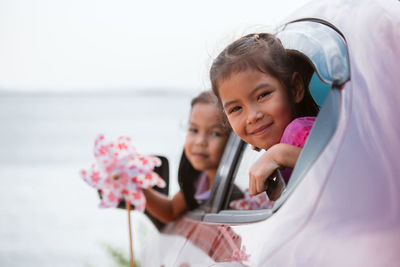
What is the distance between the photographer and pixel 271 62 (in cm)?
181

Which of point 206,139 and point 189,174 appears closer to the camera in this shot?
point 206,139

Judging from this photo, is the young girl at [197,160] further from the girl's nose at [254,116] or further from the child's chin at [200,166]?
the girl's nose at [254,116]

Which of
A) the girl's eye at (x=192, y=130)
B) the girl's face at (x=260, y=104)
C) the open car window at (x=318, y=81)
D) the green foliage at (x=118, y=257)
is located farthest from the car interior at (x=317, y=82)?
the green foliage at (x=118, y=257)

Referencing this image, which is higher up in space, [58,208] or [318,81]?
[318,81]

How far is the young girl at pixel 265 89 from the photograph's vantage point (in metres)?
1.81

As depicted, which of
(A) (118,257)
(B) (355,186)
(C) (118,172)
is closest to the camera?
(B) (355,186)

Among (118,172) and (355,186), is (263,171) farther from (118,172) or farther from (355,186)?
(118,172)

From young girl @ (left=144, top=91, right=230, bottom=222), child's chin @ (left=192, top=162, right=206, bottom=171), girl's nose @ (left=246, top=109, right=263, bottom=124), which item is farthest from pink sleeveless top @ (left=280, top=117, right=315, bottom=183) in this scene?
child's chin @ (left=192, top=162, right=206, bottom=171)

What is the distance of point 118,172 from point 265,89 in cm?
145

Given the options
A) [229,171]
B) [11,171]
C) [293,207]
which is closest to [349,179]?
[293,207]

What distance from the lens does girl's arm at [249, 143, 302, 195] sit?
5.47ft

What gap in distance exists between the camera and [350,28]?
167cm

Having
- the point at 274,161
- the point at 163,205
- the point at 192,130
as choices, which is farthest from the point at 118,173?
Result: the point at 274,161

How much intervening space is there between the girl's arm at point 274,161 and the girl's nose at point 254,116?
15cm
